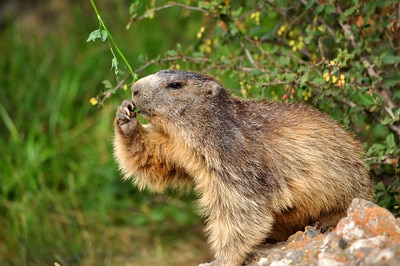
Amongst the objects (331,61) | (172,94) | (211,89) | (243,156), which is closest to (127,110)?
(172,94)

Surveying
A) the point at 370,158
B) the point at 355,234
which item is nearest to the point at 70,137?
the point at 370,158

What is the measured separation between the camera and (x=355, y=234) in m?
3.92

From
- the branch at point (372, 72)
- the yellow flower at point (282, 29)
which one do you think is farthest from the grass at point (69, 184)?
the branch at point (372, 72)

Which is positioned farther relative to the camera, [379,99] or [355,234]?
[379,99]

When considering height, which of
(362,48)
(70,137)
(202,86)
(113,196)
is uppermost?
(202,86)

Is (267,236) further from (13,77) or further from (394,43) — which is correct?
(13,77)

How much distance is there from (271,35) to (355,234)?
247 cm

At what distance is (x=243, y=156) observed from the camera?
Answer: 474cm

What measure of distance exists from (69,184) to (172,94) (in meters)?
3.33

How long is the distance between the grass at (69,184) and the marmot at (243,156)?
264cm

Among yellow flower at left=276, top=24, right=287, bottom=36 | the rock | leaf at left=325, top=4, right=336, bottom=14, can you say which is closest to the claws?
the rock

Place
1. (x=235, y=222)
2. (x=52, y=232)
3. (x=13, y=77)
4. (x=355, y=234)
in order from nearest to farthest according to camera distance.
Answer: (x=355, y=234) < (x=235, y=222) < (x=52, y=232) < (x=13, y=77)

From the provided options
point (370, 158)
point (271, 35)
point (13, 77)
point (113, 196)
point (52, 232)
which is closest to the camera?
point (370, 158)

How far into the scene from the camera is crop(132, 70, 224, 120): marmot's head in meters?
4.81
